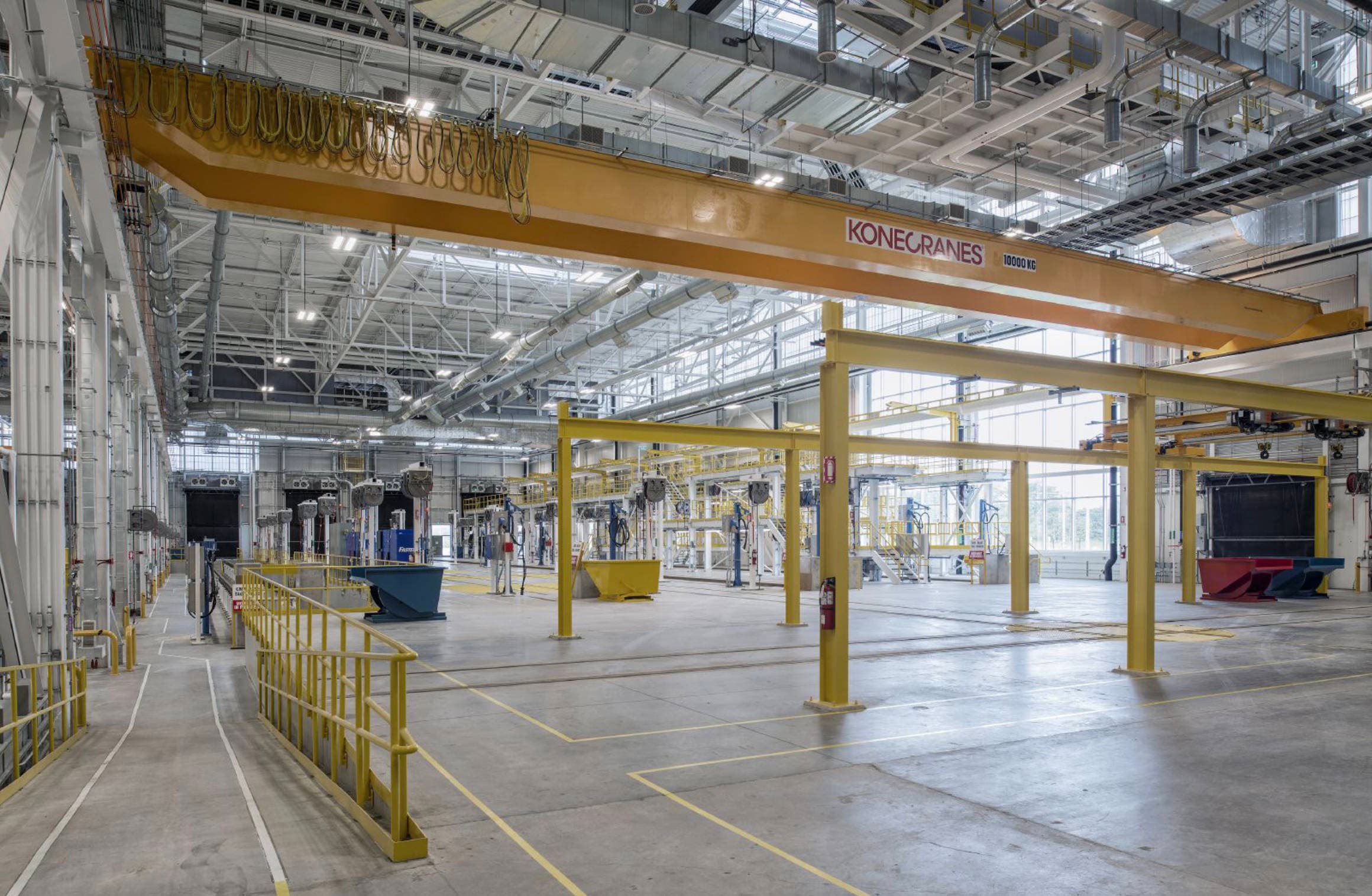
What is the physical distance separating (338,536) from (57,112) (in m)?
27.1

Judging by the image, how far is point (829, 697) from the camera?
9.66 metres

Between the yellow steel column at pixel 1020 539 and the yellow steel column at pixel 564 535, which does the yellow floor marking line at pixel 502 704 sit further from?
the yellow steel column at pixel 1020 539

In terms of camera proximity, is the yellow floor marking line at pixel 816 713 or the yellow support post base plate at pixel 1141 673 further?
the yellow support post base plate at pixel 1141 673

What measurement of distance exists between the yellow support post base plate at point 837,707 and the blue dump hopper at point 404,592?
39.2ft

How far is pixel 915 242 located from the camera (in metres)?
11.9

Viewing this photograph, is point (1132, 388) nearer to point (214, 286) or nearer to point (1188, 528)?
point (1188, 528)

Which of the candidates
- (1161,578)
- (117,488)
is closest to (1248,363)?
(1161,578)

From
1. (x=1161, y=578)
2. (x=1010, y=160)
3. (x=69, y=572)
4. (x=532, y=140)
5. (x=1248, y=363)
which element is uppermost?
(x=1010, y=160)

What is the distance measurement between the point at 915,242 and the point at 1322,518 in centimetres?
2184

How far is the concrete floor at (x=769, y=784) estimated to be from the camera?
5.07 metres

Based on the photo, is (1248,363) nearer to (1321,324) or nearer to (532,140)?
(1321,324)

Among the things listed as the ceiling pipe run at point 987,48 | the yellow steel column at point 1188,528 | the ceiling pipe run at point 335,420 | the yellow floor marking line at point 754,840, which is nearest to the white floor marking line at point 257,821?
the yellow floor marking line at point 754,840

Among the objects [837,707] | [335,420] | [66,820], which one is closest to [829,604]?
[837,707]

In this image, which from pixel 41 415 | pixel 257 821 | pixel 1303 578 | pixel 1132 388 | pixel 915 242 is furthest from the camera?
pixel 1303 578
